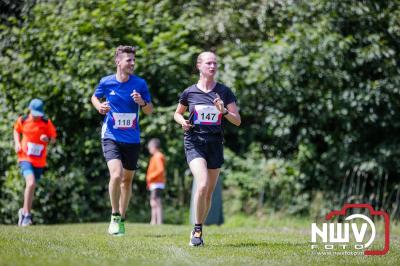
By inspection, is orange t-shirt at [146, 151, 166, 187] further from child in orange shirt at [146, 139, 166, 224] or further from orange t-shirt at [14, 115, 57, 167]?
orange t-shirt at [14, 115, 57, 167]

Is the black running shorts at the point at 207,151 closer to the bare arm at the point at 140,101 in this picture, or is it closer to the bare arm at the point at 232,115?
the bare arm at the point at 232,115

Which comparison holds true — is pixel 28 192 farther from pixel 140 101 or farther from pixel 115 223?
pixel 140 101

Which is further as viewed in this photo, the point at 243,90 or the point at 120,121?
→ the point at 243,90

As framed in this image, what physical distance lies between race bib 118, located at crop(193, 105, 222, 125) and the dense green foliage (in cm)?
603

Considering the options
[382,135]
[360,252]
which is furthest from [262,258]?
[382,135]

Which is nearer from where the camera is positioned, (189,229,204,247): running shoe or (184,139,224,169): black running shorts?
(189,229,204,247): running shoe

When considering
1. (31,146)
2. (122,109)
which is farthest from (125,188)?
(31,146)

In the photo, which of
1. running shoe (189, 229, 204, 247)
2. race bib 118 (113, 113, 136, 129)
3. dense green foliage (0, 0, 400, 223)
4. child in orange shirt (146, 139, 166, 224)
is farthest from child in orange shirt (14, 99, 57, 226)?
running shoe (189, 229, 204, 247)

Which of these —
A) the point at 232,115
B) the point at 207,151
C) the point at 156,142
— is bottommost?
the point at 207,151

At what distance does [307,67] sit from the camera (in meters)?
13.7

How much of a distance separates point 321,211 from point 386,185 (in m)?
1.58

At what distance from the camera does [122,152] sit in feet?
27.0

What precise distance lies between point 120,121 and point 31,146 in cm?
301

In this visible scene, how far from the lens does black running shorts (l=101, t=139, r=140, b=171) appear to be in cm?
812
